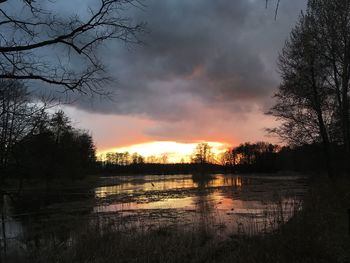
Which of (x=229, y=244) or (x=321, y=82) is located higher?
(x=321, y=82)

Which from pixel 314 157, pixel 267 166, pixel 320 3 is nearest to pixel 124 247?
pixel 320 3

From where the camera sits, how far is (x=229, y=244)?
14664 mm

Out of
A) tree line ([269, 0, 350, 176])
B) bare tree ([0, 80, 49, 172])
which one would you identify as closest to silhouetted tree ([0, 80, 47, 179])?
bare tree ([0, 80, 49, 172])

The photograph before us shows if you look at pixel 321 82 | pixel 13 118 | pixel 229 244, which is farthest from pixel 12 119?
pixel 321 82

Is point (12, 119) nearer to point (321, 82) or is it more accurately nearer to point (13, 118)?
point (13, 118)

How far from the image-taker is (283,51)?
2998cm

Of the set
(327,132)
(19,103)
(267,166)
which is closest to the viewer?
(19,103)

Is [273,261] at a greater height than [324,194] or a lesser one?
lesser

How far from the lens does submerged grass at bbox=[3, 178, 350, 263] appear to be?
984 cm

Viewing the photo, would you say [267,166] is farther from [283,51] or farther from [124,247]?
[124,247]

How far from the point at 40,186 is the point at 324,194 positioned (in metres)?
57.5

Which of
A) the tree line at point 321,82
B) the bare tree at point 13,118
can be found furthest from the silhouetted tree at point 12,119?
the tree line at point 321,82

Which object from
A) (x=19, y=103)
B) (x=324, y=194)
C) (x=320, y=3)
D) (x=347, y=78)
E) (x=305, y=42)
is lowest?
(x=324, y=194)

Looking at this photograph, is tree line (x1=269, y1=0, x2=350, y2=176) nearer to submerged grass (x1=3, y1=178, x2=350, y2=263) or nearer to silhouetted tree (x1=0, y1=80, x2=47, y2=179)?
submerged grass (x1=3, y1=178, x2=350, y2=263)
